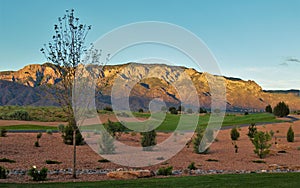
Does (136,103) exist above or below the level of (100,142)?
above

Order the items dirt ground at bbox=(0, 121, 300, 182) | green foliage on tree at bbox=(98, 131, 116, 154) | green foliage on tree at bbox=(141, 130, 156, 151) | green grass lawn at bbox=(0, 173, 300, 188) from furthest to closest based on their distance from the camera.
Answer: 1. green foliage on tree at bbox=(141, 130, 156, 151)
2. green foliage on tree at bbox=(98, 131, 116, 154)
3. dirt ground at bbox=(0, 121, 300, 182)
4. green grass lawn at bbox=(0, 173, 300, 188)

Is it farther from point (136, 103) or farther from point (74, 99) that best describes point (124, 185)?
point (136, 103)

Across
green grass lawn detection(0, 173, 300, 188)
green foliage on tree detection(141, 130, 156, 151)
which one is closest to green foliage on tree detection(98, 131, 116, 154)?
green foliage on tree detection(141, 130, 156, 151)

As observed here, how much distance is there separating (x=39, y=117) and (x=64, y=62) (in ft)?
195

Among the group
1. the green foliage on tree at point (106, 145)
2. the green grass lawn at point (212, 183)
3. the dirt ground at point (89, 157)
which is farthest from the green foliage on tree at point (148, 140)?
the green grass lawn at point (212, 183)

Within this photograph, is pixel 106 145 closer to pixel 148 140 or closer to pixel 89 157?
pixel 89 157

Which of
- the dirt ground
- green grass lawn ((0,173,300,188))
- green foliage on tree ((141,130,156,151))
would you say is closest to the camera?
green grass lawn ((0,173,300,188))

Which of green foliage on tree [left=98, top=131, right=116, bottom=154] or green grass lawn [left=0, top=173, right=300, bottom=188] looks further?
green foliage on tree [left=98, top=131, right=116, bottom=154]

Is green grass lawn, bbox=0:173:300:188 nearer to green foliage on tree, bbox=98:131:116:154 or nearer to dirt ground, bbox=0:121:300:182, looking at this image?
dirt ground, bbox=0:121:300:182

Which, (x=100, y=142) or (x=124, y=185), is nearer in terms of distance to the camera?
(x=124, y=185)

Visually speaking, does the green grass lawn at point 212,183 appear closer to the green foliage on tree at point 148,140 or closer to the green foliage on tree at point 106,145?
the green foliage on tree at point 106,145

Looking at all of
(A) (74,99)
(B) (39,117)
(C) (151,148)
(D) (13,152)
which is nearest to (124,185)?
(A) (74,99)

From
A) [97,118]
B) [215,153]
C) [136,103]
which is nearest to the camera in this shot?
[215,153]

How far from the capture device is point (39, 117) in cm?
7362
